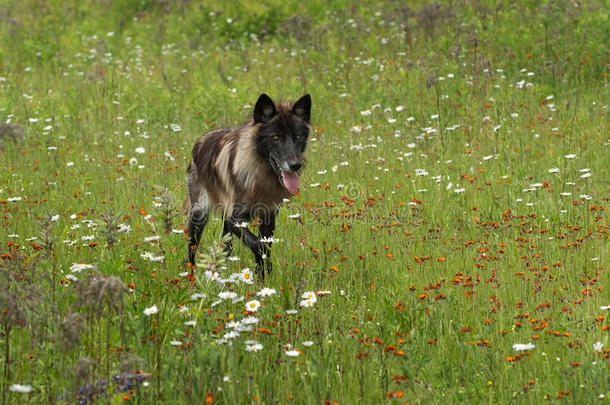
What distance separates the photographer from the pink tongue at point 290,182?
5.40 m

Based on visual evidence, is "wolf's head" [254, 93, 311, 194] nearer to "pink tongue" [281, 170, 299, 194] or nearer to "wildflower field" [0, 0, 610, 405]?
"pink tongue" [281, 170, 299, 194]

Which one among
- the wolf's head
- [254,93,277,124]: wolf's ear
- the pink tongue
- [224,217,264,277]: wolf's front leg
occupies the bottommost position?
[224,217,264,277]: wolf's front leg

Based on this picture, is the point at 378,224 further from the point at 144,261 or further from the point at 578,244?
the point at 144,261

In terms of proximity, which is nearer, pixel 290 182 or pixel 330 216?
pixel 290 182

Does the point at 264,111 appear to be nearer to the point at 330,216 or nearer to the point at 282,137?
the point at 282,137

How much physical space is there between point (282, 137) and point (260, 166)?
34cm

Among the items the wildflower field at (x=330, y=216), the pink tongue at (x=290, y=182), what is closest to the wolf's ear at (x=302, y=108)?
the pink tongue at (x=290, y=182)

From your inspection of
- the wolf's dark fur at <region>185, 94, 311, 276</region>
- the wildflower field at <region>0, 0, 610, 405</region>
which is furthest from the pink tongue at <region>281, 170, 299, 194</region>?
the wildflower field at <region>0, 0, 610, 405</region>

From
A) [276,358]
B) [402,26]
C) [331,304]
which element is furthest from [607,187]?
[402,26]

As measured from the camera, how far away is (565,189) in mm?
6375

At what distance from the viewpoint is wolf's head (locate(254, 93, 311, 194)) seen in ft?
17.6

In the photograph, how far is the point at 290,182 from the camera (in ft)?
17.8

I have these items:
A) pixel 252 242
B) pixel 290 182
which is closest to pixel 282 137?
pixel 290 182

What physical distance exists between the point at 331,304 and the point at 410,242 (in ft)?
4.66
